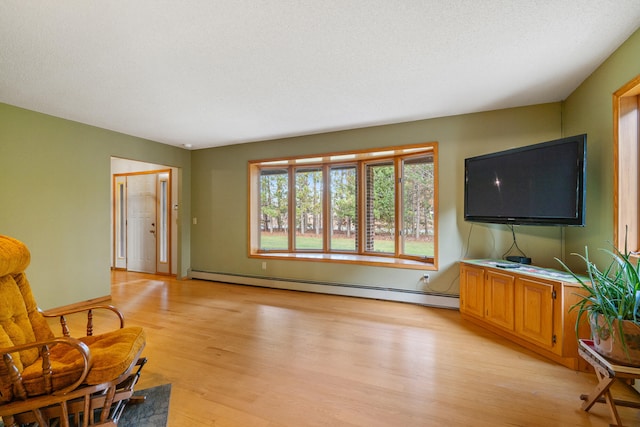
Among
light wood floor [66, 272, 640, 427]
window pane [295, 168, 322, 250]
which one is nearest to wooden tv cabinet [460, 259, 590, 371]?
light wood floor [66, 272, 640, 427]

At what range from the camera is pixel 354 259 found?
4.52 meters

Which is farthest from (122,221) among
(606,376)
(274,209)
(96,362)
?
(606,376)

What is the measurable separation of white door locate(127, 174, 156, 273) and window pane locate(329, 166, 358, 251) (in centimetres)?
390

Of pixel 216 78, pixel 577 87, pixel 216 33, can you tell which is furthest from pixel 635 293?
pixel 216 78

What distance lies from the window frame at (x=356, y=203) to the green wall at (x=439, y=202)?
0.31ft

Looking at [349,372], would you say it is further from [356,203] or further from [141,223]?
[141,223]

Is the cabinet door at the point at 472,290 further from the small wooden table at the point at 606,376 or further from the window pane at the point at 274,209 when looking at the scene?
the window pane at the point at 274,209

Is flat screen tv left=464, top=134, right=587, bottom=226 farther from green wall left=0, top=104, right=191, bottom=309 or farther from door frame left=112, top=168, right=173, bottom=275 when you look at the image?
door frame left=112, top=168, right=173, bottom=275

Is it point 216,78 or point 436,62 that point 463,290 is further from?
point 216,78

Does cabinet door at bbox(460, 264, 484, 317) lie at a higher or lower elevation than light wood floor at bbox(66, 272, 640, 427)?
higher

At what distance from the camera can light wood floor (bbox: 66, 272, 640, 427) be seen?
181cm

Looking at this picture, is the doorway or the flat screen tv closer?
the flat screen tv

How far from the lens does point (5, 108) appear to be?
333 centimetres

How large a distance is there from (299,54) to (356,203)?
2894 mm
